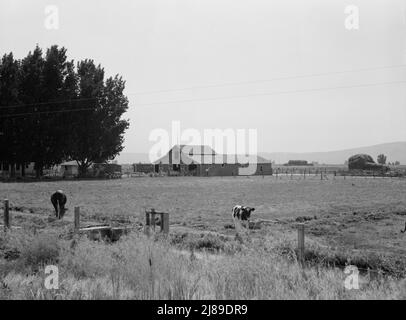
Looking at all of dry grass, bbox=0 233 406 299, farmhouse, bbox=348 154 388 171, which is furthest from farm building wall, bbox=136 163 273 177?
dry grass, bbox=0 233 406 299

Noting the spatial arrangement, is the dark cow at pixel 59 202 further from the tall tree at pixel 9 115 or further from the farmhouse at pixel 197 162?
the farmhouse at pixel 197 162

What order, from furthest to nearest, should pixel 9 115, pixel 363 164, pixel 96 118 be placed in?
pixel 363 164, pixel 96 118, pixel 9 115

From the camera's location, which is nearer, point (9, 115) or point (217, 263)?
point (217, 263)

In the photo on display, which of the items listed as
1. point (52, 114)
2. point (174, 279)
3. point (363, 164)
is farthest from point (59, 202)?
point (363, 164)

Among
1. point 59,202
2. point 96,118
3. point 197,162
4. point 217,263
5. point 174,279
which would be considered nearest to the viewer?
point 174,279

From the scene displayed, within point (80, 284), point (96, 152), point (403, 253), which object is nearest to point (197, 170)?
point (96, 152)

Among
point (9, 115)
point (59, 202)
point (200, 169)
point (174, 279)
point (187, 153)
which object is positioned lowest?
point (174, 279)

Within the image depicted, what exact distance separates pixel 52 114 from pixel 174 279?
58547 millimetres

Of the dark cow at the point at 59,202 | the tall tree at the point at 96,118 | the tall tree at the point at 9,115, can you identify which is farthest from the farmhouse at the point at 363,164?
the dark cow at the point at 59,202

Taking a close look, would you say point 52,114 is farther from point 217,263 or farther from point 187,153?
point 217,263

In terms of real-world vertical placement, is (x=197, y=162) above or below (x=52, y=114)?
below

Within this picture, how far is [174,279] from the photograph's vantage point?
7266mm

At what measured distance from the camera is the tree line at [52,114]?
60.7 m
